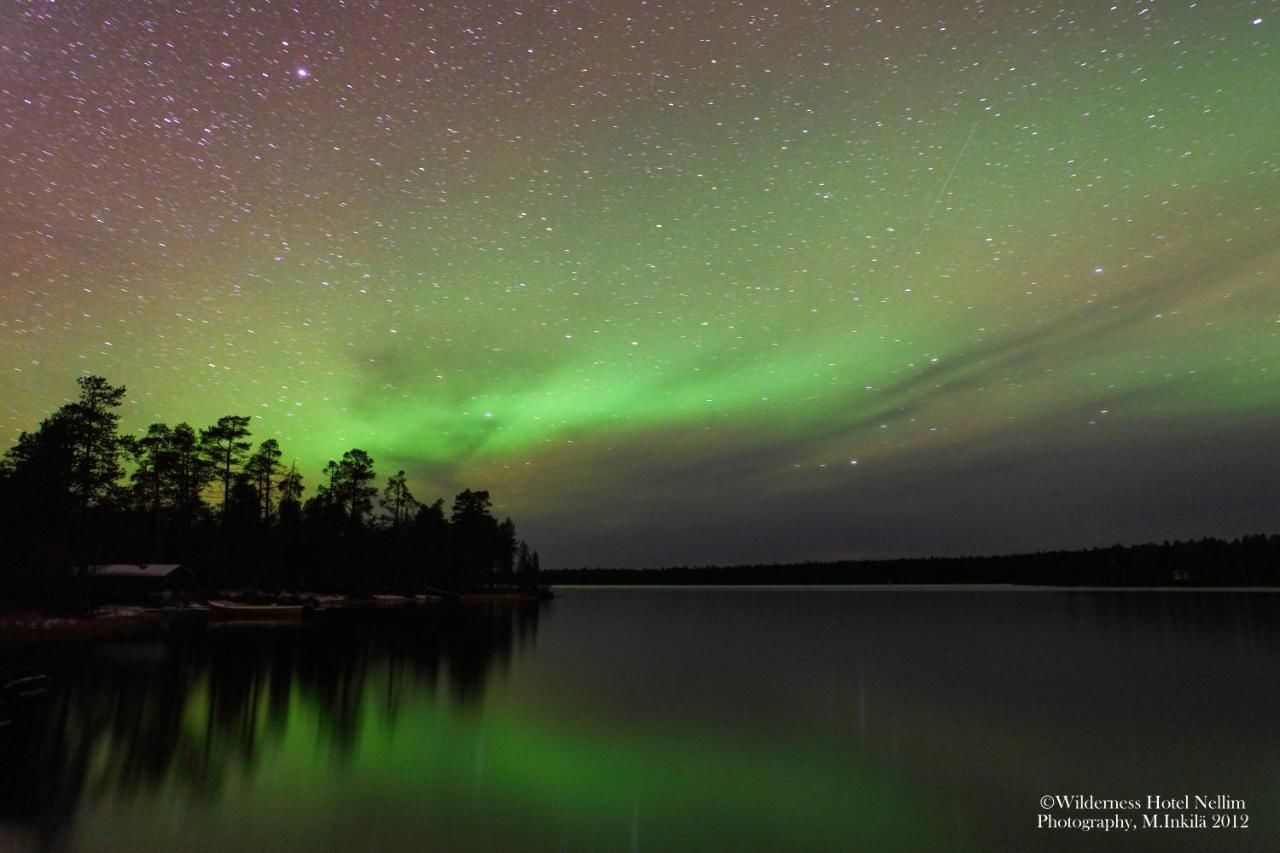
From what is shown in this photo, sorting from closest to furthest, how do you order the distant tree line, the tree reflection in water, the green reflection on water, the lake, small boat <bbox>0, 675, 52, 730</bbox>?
the green reflection on water < the lake < the tree reflection in water < small boat <bbox>0, 675, 52, 730</bbox> < the distant tree line

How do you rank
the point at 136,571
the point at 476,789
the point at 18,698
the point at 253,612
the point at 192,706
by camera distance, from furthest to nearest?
the point at 253,612, the point at 136,571, the point at 192,706, the point at 18,698, the point at 476,789

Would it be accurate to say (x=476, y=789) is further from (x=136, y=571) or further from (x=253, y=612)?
(x=136, y=571)

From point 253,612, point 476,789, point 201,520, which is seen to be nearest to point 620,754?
point 476,789

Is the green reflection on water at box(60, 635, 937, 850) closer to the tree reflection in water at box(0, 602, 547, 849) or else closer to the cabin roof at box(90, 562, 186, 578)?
the tree reflection in water at box(0, 602, 547, 849)

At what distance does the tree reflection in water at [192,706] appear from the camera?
13633 millimetres

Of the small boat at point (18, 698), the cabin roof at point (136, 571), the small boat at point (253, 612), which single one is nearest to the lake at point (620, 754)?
the small boat at point (18, 698)

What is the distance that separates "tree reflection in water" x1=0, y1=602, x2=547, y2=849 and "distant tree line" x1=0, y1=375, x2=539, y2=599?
24.2 meters

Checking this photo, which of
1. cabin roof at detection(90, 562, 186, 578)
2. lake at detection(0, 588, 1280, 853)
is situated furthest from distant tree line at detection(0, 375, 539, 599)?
lake at detection(0, 588, 1280, 853)

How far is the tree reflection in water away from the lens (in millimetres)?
13633

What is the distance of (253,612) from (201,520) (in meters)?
33.8

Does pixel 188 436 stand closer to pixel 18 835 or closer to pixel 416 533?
pixel 416 533

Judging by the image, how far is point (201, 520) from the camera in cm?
9750

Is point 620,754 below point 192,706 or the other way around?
below

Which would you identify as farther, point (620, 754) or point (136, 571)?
point (136, 571)
